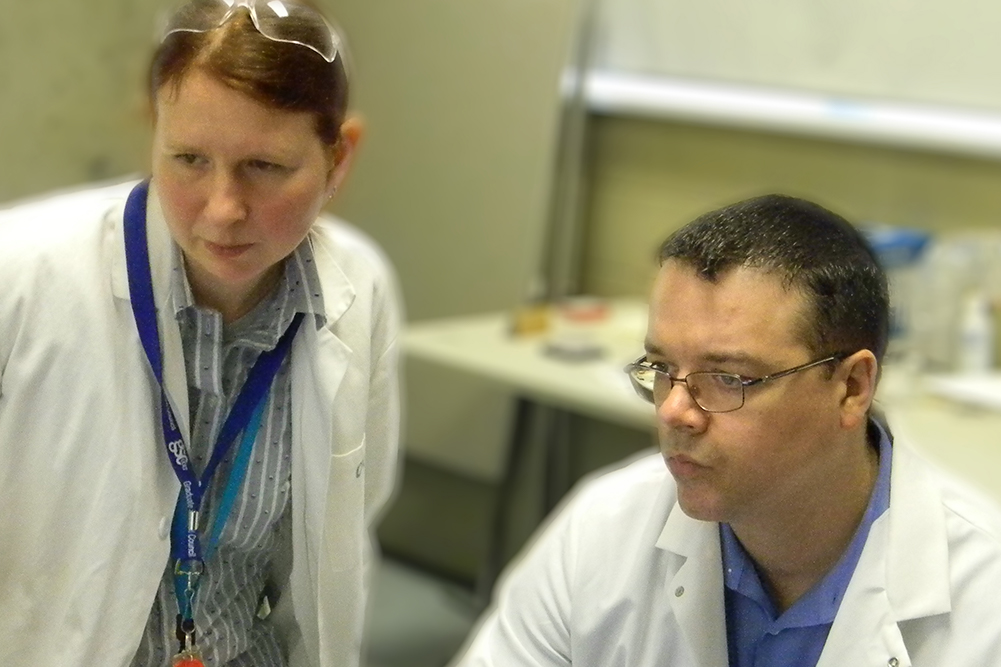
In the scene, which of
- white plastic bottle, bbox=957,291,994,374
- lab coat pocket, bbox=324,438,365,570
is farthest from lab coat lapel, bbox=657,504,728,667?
white plastic bottle, bbox=957,291,994,374

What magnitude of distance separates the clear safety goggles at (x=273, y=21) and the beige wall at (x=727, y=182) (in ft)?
7.15

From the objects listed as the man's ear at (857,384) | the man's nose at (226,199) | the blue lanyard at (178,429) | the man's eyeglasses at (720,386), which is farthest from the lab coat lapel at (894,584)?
the man's nose at (226,199)

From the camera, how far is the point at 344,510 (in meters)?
1.31

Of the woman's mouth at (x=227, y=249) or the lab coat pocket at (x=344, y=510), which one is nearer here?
the woman's mouth at (x=227, y=249)

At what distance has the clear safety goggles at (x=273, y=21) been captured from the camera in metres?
1.10

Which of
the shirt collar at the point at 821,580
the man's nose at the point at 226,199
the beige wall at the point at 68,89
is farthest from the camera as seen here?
the beige wall at the point at 68,89

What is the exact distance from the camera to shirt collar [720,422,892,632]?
4.41 ft

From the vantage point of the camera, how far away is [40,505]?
3.87 ft

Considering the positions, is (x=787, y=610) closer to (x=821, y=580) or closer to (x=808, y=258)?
(x=821, y=580)

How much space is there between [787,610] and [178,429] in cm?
66

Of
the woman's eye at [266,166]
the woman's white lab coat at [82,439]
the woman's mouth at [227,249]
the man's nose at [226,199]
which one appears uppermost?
the woman's eye at [266,166]

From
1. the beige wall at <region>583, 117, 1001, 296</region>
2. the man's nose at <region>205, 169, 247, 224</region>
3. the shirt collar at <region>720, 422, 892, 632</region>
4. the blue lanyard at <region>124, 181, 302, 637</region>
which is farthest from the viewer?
the beige wall at <region>583, 117, 1001, 296</region>

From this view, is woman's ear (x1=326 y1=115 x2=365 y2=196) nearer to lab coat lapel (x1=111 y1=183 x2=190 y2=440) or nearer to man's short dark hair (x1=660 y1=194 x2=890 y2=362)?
lab coat lapel (x1=111 y1=183 x2=190 y2=440)

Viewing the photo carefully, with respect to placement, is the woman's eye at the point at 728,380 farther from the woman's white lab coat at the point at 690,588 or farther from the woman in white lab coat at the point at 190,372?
the woman in white lab coat at the point at 190,372
